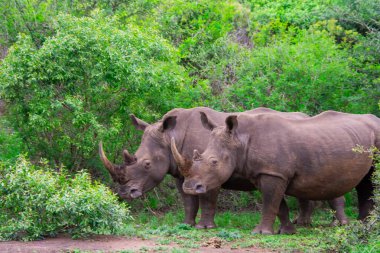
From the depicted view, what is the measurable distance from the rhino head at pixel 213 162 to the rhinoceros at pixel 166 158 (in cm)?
73

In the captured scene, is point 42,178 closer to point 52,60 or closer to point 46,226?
point 46,226

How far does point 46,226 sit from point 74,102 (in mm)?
3340

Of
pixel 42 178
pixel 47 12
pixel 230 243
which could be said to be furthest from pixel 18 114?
pixel 230 243

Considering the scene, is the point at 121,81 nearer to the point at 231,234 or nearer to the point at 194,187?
the point at 194,187

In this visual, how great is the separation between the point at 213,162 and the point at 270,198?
3.36 feet

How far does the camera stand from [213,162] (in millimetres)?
12000

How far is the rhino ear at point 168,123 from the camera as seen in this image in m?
13.1

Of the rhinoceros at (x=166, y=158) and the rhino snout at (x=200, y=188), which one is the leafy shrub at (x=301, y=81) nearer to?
the rhinoceros at (x=166, y=158)

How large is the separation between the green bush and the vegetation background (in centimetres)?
140

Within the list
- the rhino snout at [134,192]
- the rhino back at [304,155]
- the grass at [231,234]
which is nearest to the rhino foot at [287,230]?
the grass at [231,234]

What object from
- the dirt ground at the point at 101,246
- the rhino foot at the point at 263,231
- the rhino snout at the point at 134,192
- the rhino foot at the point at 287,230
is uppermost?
the dirt ground at the point at 101,246

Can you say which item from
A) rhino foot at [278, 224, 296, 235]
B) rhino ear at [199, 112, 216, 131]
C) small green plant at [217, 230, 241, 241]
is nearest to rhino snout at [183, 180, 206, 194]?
small green plant at [217, 230, 241, 241]

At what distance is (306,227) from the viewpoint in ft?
44.0

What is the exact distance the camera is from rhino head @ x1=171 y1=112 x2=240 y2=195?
11.9 m
